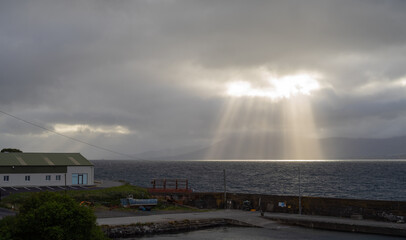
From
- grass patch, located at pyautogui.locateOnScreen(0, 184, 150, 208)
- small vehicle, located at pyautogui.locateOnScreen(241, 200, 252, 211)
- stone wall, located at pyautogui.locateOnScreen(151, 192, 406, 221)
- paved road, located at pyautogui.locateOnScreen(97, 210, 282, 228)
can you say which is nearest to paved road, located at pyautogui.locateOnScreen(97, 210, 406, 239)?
paved road, located at pyautogui.locateOnScreen(97, 210, 282, 228)

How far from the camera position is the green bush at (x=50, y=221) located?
741 inches

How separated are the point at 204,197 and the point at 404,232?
74.9 ft

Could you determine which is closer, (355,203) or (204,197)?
(355,203)

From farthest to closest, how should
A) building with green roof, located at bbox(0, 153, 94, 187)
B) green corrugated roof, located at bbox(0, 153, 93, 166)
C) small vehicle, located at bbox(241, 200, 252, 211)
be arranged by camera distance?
green corrugated roof, located at bbox(0, 153, 93, 166)
building with green roof, located at bbox(0, 153, 94, 187)
small vehicle, located at bbox(241, 200, 252, 211)

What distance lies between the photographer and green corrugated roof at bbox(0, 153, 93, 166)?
2414 inches

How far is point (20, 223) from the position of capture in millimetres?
19016

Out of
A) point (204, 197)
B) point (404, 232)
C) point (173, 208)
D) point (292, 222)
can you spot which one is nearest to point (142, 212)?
point (173, 208)

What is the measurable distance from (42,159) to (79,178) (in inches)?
287

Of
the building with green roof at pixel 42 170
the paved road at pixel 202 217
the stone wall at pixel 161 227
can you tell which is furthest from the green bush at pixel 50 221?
the building with green roof at pixel 42 170

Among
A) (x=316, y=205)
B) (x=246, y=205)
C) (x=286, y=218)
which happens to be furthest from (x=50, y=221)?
(x=246, y=205)

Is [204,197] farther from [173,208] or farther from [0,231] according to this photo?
[0,231]

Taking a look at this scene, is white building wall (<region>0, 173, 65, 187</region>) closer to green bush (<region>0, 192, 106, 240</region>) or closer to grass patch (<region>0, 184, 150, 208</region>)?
grass patch (<region>0, 184, 150, 208</region>)

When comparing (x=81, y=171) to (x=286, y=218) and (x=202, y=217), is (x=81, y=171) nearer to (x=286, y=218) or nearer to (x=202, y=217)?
(x=202, y=217)

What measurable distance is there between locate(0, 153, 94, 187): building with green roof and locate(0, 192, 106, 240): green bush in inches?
1715
